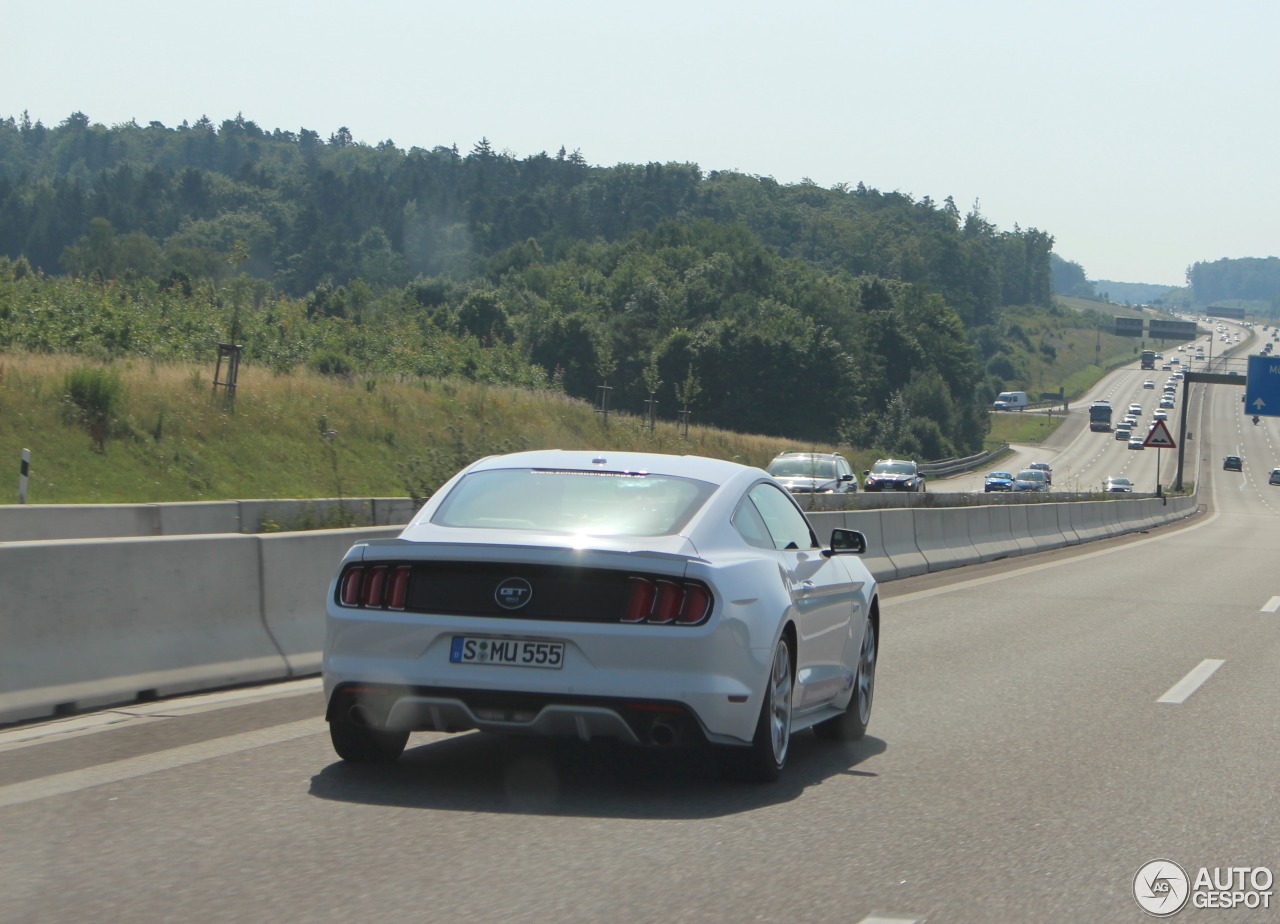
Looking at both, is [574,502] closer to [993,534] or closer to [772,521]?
[772,521]

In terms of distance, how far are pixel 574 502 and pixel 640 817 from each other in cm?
151

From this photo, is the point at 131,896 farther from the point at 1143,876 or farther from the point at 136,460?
the point at 136,460

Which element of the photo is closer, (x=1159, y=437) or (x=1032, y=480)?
(x=1159, y=437)

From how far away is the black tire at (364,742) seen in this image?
22.8ft

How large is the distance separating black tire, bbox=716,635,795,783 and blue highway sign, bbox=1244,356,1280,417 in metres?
65.1

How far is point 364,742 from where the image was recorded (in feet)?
23.1

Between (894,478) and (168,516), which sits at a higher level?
(168,516)

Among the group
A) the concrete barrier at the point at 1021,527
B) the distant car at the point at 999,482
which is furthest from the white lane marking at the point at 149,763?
the distant car at the point at 999,482

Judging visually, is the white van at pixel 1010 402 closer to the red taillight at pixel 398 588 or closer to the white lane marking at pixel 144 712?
the white lane marking at pixel 144 712

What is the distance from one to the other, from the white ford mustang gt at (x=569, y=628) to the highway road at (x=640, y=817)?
0.34m

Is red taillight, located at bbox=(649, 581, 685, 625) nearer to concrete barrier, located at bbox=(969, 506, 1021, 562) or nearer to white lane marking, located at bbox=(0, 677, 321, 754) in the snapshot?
white lane marking, located at bbox=(0, 677, 321, 754)

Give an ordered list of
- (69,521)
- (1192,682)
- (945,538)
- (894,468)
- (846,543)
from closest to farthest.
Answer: (846,543)
(1192,682)
(69,521)
(945,538)
(894,468)

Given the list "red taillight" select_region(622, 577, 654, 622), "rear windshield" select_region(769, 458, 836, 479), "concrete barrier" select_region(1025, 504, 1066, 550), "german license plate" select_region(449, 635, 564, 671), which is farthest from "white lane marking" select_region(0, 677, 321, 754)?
"rear windshield" select_region(769, 458, 836, 479)

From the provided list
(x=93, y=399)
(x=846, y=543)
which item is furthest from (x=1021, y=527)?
(x=846, y=543)
